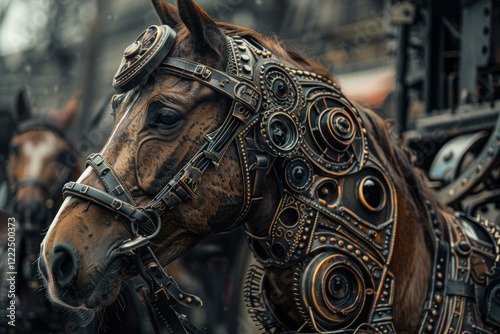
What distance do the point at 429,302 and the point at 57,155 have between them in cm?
341

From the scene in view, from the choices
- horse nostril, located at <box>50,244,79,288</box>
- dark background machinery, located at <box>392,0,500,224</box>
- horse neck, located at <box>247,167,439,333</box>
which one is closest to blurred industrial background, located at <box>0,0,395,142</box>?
dark background machinery, located at <box>392,0,500,224</box>

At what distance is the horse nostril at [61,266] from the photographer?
206cm

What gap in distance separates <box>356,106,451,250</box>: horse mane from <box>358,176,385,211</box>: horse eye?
9 centimetres

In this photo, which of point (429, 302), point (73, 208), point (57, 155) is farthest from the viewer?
point (57, 155)

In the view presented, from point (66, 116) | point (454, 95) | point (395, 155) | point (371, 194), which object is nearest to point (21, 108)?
point (66, 116)

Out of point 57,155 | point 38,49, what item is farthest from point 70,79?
point 57,155

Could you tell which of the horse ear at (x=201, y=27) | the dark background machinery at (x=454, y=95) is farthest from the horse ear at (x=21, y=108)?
the horse ear at (x=201, y=27)

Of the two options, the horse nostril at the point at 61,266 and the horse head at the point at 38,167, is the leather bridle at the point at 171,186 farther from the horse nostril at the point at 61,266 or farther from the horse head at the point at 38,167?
the horse head at the point at 38,167

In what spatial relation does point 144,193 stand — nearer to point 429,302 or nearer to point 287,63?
point 287,63

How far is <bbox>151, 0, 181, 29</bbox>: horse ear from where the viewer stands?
2373mm

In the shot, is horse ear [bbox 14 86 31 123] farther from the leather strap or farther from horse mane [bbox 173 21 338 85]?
the leather strap

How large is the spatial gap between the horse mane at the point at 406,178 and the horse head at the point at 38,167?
289 cm

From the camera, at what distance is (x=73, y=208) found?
7.03ft

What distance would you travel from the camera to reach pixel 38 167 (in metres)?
5.20
